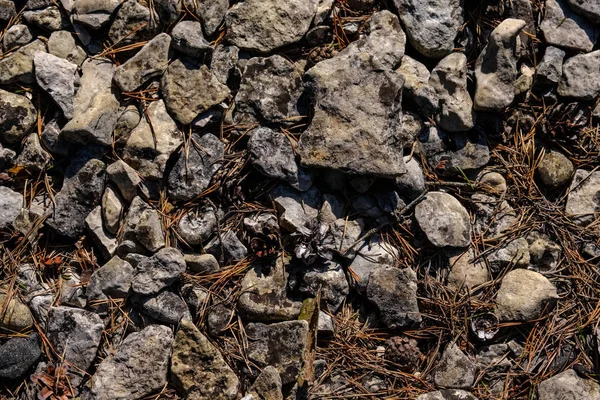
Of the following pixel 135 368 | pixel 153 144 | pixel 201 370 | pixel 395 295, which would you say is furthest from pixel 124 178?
pixel 395 295

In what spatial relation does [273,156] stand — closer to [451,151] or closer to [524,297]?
[451,151]

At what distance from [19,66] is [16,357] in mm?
1765

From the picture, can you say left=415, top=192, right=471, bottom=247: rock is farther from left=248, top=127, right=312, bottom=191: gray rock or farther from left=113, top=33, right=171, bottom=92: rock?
left=113, top=33, right=171, bottom=92: rock

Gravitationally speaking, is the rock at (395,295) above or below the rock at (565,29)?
below

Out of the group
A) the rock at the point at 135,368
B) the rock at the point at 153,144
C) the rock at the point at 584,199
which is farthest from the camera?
the rock at the point at 584,199

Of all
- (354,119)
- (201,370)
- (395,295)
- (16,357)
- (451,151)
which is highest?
(354,119)

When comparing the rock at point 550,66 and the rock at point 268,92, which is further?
the rock at point 550,66

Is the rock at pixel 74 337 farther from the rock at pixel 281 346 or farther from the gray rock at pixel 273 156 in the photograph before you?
the gray rock at pixel 273 156

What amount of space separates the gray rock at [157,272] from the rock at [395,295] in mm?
1188

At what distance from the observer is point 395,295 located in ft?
12.1

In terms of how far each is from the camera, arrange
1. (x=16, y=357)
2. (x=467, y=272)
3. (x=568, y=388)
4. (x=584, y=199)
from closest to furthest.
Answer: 1. (x=16, y=357)
2. (x=568, y=388)
3. (x=467, y=272)
4. (x=584, y=199)

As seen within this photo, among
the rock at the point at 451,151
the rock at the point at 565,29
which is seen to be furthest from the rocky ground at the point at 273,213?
the rock at the point at 565,29

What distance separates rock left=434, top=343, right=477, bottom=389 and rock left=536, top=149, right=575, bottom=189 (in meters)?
1.25

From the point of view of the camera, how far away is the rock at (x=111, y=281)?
11.8 ft
